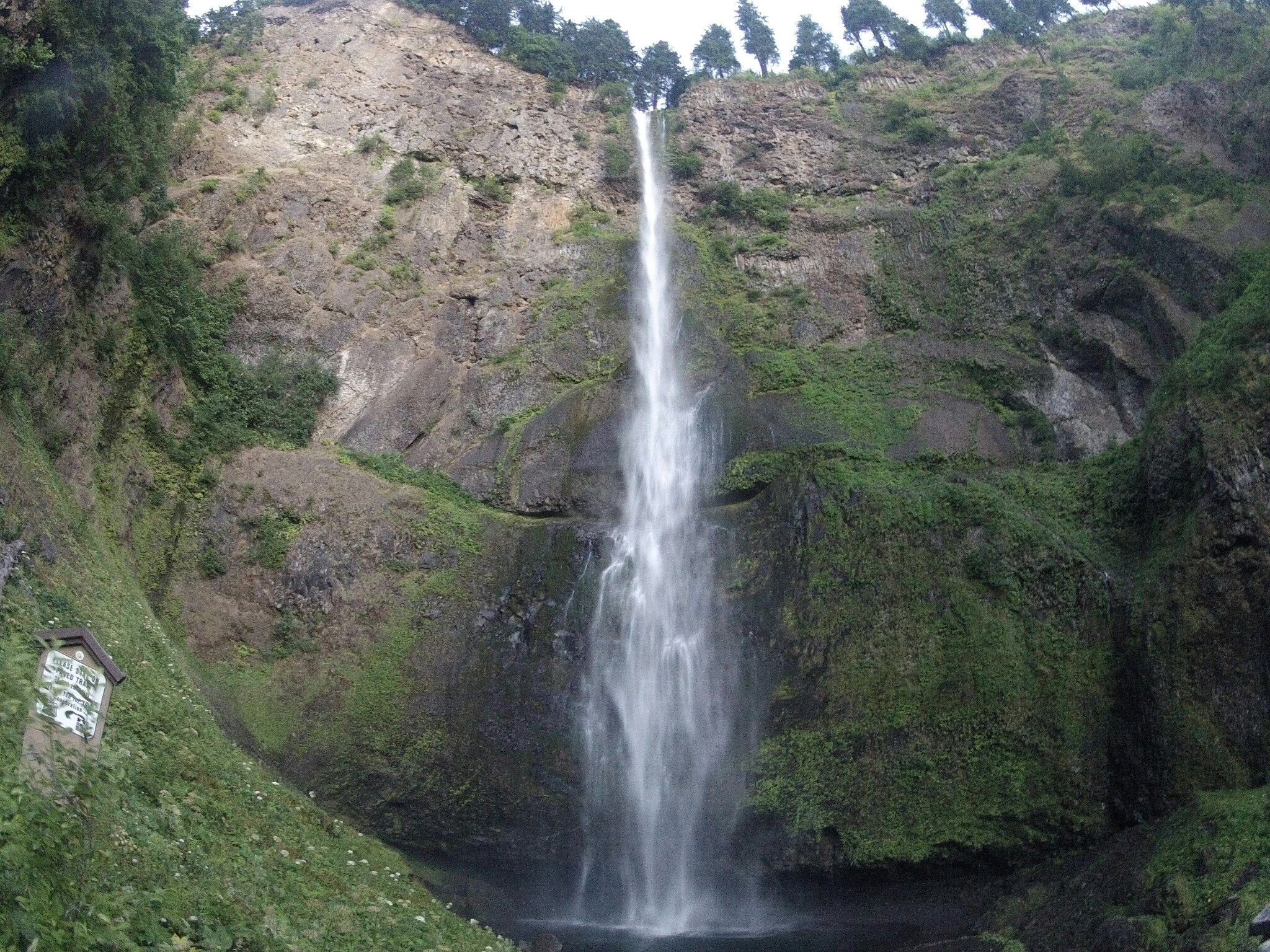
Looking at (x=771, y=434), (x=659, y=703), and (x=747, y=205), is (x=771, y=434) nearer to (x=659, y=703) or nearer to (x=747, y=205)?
(x=659, y=703)

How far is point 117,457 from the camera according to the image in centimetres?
2216

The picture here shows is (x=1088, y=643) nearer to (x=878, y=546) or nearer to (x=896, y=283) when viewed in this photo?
(x=878, y=546)

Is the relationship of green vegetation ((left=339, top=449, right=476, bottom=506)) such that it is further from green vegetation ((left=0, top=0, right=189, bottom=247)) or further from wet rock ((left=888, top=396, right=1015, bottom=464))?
wet rock ((left=888, top=396, right=1015, bottom=464))

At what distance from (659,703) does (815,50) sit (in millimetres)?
34351

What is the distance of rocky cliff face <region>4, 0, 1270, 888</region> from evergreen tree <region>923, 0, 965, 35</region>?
9543 millimetres

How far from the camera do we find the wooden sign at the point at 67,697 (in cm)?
569

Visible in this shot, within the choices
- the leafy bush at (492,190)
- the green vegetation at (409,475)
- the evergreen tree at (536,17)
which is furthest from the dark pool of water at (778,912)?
the evergreen tree at (536,17)

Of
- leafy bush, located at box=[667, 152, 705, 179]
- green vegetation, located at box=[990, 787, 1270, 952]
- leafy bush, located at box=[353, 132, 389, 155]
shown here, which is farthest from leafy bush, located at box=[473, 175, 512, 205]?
green vegetation, located at box=[990, 787, 1270, 952]

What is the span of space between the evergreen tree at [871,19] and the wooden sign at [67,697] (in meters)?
43.6

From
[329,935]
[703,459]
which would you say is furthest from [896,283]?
[329,935]

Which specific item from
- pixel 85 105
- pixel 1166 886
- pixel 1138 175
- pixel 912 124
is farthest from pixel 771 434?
pixel 85 105

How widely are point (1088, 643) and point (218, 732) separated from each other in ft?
49.6

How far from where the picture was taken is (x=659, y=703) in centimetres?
2169

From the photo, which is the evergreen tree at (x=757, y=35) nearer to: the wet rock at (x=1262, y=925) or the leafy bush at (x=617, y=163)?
the leafy bush at (x=617, y=163)
